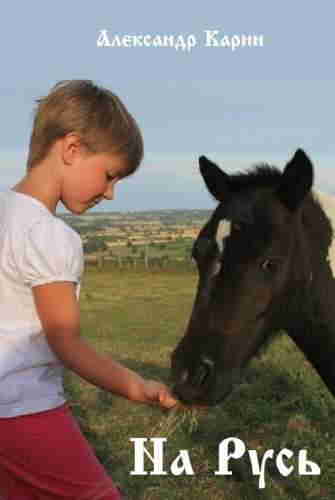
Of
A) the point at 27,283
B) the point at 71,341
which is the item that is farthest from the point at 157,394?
the point at 27,283

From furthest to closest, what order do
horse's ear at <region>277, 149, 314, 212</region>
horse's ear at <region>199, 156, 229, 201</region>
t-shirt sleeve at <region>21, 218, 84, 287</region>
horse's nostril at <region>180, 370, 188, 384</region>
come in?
horse's ear at <region>199, 156, 229, 201</region>
horse's ear at <region>277, 149, 314, 212</region>
horse's nostril at <region>180, 370, 188, 384</region>
t-shirt sleeve at <region>21, 218, 84, 287</region>

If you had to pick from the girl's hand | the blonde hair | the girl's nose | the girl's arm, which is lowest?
the girl's hand

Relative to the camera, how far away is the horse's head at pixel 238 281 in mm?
2879

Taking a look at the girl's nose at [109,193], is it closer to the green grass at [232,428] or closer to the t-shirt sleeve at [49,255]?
the t-shirt sleeve at [49,255]

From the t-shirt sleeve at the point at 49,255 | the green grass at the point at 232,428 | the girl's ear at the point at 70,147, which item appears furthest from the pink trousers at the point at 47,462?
the green grass at the point at 232,428

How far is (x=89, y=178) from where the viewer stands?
7.29ft

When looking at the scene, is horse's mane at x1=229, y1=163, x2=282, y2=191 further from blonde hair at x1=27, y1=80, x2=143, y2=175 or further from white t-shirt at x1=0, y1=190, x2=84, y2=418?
white t-shirt at x1=0, y1=190, x2=84, y2=418

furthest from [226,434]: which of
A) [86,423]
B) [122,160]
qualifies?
[122,160]

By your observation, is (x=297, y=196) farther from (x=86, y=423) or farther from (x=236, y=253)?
(x=86, y=423)

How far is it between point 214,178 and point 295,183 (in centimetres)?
55

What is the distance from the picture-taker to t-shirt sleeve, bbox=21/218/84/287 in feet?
6.67

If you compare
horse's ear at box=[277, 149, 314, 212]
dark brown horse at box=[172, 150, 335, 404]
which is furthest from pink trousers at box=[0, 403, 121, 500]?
horse's ear at box=[277, 149, 314, 212]

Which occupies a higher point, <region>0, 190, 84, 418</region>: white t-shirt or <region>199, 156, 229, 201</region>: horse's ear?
<region>199, 156, 229, 201</region>: horse's ear

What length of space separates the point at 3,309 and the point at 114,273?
27.8 meters
